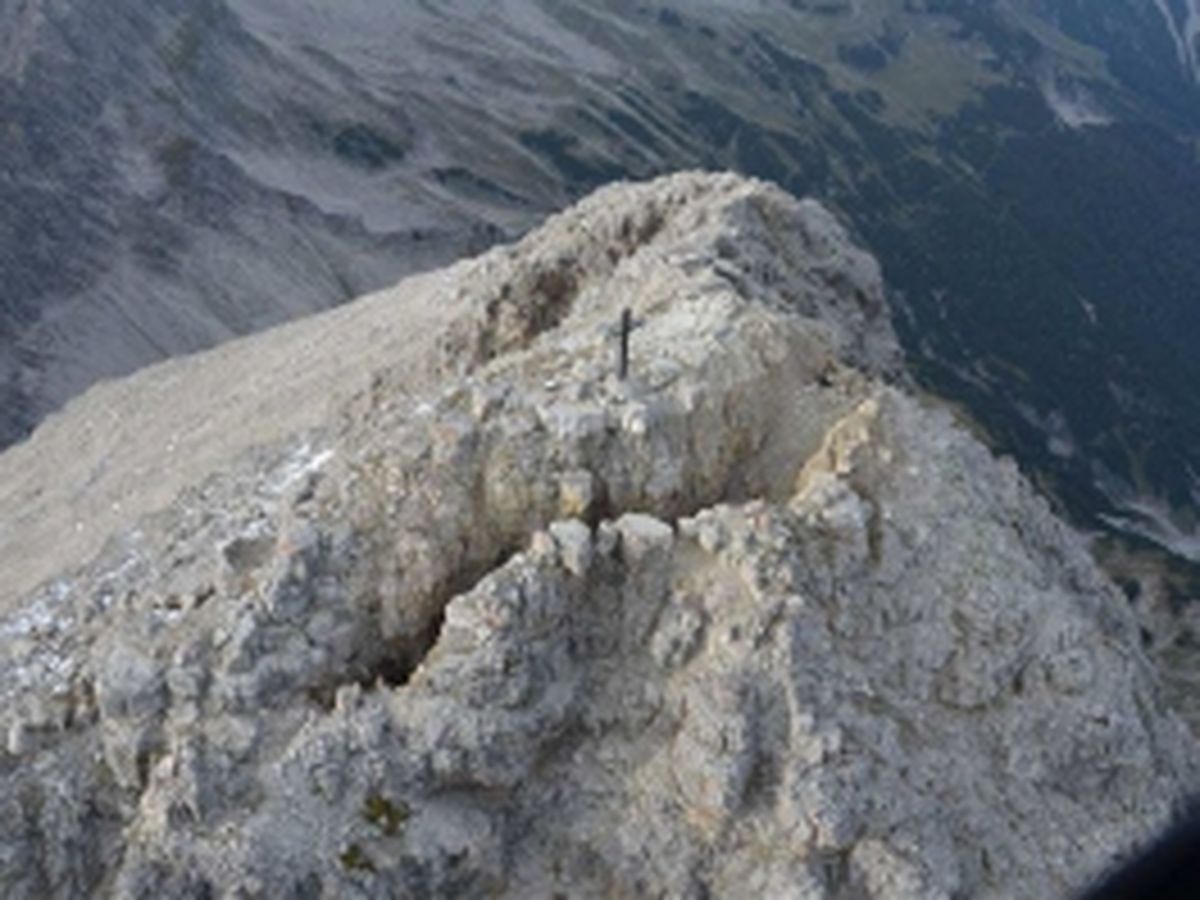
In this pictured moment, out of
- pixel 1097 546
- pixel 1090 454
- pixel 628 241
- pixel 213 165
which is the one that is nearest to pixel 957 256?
pixel 1090 454

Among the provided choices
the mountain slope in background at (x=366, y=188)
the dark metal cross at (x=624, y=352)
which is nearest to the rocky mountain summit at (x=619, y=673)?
the dark metal cross at (x=624, y=352)

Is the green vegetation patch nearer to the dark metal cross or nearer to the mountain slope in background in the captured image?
the dark metal cross

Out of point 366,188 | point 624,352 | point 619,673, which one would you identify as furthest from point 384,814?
point 366,188

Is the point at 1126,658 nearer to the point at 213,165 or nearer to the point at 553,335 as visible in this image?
the point at 553,335

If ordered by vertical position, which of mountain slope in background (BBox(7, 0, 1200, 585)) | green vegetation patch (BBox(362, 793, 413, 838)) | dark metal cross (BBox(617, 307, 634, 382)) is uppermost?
dark metal cross (BBox(617, 307, 634, 382))

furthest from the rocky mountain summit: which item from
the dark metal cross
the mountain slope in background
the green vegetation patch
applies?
the mountain slope in background

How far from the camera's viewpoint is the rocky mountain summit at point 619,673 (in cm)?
2055

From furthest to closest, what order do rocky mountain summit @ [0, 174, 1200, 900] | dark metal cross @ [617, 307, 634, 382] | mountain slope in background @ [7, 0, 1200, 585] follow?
mountain slope in background @ [7, 0, 1200, 585]
dark metal cross @ [617, 307, 634, 382]
rocky mountain summit @ [0, 174, 1200, 900]

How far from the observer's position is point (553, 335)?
1145 inches

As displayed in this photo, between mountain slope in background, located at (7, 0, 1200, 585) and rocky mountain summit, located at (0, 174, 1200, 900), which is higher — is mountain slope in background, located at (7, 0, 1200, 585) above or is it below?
below

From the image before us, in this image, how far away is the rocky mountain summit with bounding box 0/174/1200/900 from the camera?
20.5 meters

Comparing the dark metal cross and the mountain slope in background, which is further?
the mountain slope in background

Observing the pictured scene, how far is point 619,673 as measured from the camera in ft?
71.6

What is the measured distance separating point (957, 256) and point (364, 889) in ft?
625
